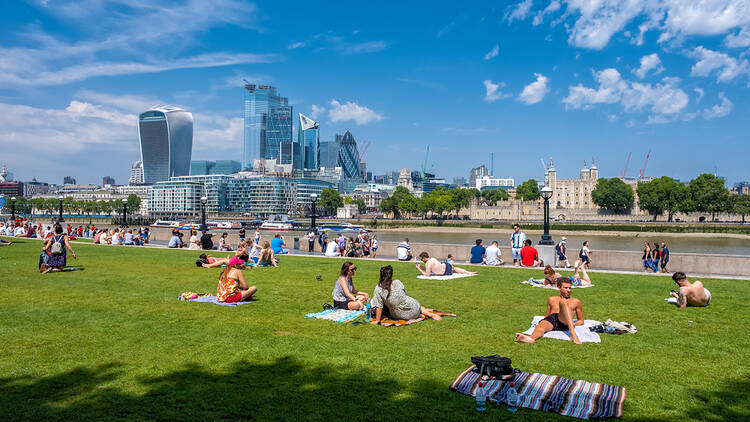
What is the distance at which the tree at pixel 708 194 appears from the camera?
4808 inches

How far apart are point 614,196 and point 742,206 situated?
35.1m

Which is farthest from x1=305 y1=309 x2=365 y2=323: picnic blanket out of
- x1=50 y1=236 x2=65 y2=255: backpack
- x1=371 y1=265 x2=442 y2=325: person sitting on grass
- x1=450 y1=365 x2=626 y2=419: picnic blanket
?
Answer: x1=50 y1=236 x2=65 y2=255: backpack

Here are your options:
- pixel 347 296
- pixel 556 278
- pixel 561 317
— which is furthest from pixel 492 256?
pixel 561 317

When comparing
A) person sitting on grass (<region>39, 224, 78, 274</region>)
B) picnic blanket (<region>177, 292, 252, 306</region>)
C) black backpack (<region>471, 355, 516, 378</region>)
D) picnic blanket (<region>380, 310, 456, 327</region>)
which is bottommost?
picnic blanket (<region>380, 310, 456, 327</region>)

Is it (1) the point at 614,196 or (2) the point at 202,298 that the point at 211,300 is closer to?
(2) the point at 202,298

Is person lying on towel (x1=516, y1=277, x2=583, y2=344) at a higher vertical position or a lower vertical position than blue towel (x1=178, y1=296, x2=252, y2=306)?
higher

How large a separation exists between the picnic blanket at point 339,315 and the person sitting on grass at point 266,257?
33.1 feet

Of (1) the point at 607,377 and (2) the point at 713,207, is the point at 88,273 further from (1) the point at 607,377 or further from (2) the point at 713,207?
(2) the point at 713,207

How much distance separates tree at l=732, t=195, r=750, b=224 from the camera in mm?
122625

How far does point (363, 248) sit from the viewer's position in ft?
89.0

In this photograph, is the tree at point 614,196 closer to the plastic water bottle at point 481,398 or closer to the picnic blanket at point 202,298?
the picnic blanket at point 202,298

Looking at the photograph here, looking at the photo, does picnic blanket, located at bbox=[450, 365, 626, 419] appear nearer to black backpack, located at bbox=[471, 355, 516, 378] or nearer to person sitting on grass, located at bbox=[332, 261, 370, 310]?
black backpack, located at bbox=[471, 355, 516, 378]

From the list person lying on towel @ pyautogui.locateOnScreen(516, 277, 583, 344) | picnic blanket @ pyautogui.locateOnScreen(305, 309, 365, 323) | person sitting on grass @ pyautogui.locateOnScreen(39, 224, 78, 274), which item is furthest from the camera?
person sitting on grass @ pyautogui.locateOnScreen(39, 224, 78, 274)

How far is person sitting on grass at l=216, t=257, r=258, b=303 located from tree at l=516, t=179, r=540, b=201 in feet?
587
